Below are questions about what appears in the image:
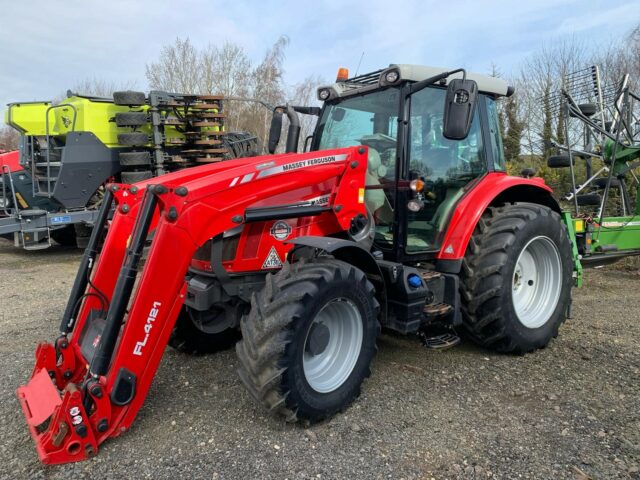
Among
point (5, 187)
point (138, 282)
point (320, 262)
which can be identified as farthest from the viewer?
point (5, 187)

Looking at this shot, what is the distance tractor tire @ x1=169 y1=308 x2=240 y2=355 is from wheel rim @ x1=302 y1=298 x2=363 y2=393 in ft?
3.49

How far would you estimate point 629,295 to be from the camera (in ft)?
19.2

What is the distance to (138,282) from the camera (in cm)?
280

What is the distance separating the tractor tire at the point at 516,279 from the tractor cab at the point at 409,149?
344mm

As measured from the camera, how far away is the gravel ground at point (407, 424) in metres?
2.47

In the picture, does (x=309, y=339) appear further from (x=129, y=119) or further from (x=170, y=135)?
(x=170, y=135)

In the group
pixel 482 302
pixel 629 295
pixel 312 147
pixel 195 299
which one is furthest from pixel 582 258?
pixel 195 299

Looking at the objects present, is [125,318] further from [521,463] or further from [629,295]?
[629,295]

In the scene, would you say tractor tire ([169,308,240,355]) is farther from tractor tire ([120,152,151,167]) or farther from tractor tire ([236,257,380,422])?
tractor tire ([120,152,151,167])

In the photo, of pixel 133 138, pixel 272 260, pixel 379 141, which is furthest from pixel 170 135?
pixel 272 260

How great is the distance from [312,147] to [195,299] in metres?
1.81

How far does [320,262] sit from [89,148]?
6995 mm

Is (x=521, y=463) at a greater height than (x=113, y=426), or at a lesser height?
lesser

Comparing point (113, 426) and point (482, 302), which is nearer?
point (113, 426)
